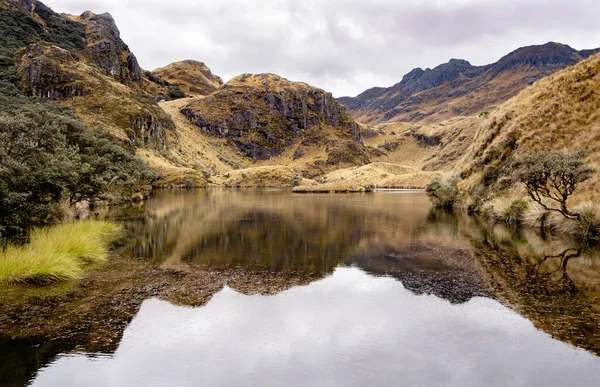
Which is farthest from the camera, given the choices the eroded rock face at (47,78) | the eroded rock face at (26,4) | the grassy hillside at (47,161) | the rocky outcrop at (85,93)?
the eroded rock face at (26,4)

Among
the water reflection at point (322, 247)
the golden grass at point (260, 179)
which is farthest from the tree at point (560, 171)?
the golden grass at point (260, 179)

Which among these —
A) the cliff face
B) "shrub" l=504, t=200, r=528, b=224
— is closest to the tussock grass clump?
"shrub" l=504, t=200, r=528, b=224

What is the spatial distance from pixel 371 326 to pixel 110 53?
19049 centimetres

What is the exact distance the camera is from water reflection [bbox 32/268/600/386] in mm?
8023

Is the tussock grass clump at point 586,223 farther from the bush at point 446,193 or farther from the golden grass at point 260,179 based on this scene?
the golden grass at point 260,179

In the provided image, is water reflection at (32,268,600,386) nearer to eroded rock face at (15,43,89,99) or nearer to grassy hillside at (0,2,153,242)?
grassy hillside at (0,2,153,242)

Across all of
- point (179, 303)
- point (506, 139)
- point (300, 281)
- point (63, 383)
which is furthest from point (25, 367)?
point (506, 139)

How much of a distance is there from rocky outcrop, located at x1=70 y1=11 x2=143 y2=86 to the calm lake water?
172 m

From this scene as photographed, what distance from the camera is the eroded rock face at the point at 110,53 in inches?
6639

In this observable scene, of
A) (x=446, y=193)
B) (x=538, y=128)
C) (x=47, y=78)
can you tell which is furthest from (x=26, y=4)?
(x=538, y=128)

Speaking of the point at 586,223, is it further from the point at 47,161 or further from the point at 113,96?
the point at 113,96

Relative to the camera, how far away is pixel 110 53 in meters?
172

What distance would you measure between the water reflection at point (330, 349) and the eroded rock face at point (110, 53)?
7003 inches

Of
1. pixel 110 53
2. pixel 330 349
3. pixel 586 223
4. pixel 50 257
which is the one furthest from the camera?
pixel 110 53
